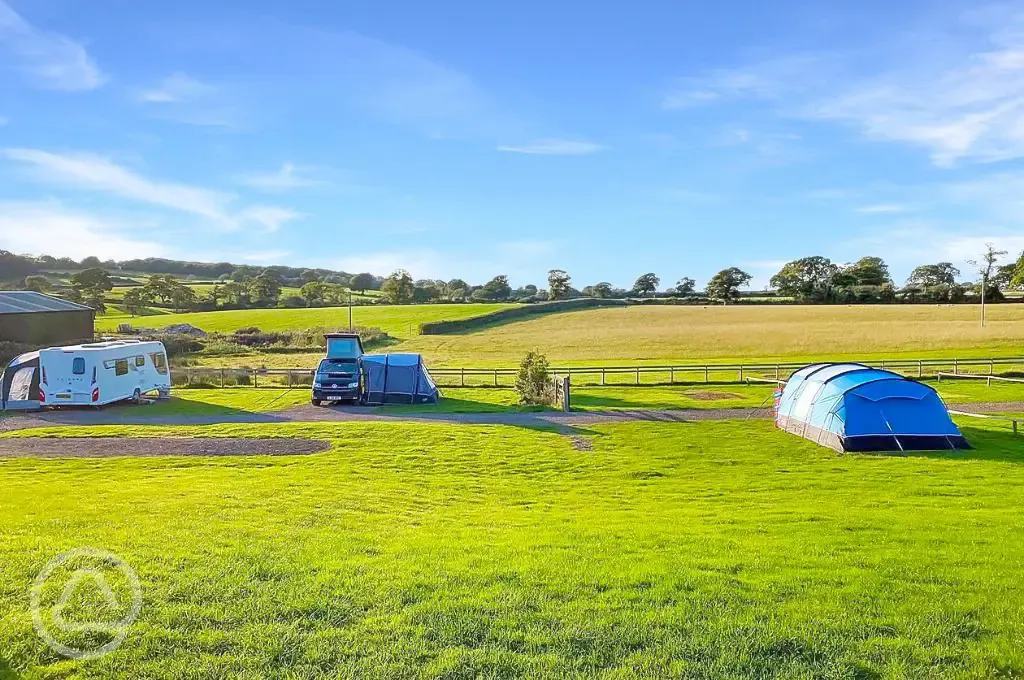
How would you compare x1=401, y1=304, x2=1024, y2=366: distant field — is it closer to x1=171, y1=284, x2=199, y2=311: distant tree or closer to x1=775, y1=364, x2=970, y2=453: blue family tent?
x1=775, y1=364, x2=970, y2=453: blue family tent

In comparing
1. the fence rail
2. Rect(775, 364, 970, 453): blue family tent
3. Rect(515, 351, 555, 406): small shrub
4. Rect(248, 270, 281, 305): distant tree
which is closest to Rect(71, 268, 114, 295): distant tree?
Rect(248, 270, 281, 305): distant tree

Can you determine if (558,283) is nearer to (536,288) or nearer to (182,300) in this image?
(536,288)

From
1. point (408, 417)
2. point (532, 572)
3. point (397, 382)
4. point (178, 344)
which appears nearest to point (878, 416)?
point (532, 572)

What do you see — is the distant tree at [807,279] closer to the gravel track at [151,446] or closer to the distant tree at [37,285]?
the gravel track at [151,446]

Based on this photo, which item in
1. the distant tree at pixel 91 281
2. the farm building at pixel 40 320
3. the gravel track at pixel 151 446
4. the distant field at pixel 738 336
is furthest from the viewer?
the distant tree at pixel 91 281

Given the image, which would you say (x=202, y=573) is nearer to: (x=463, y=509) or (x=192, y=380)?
(x=463, y=509)

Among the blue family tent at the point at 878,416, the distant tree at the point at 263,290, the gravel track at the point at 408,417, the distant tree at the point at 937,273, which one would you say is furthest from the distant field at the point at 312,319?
the distant tree at the point at 937,273
